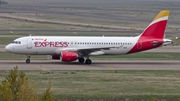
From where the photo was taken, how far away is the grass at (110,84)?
3612 centimetres

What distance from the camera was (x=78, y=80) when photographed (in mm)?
42375

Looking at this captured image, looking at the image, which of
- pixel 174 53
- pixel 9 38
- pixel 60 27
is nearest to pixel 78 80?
pixel 174 53

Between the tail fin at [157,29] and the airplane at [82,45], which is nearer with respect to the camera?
the airplane at [82,45]

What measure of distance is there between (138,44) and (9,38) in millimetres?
27707

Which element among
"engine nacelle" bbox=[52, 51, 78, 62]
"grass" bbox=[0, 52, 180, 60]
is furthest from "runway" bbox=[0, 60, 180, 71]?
"grass" bbox=[0, 52, 180, 60]

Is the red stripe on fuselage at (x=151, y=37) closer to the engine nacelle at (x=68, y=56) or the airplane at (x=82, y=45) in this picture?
the airplane at (x=82, y=45)

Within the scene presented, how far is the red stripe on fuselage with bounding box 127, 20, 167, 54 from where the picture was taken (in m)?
56.8

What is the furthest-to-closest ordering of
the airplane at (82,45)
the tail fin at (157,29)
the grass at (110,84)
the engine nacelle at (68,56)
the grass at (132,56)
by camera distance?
the grass at (132,56)
the tail fin at (157,29)
the airplane at (82,45)
the engine nacelle at (68,56)
the grass at (110,84)

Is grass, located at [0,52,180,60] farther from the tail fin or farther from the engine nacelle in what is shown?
the engine nacelle

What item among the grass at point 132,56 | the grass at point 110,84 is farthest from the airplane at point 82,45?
the grass at point 110,84

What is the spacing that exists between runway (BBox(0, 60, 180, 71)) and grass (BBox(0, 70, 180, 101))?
119 inches

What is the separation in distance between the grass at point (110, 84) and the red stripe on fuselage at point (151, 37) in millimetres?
7637

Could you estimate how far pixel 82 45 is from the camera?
55.7 metres

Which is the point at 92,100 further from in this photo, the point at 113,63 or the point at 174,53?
the point at 174,53
